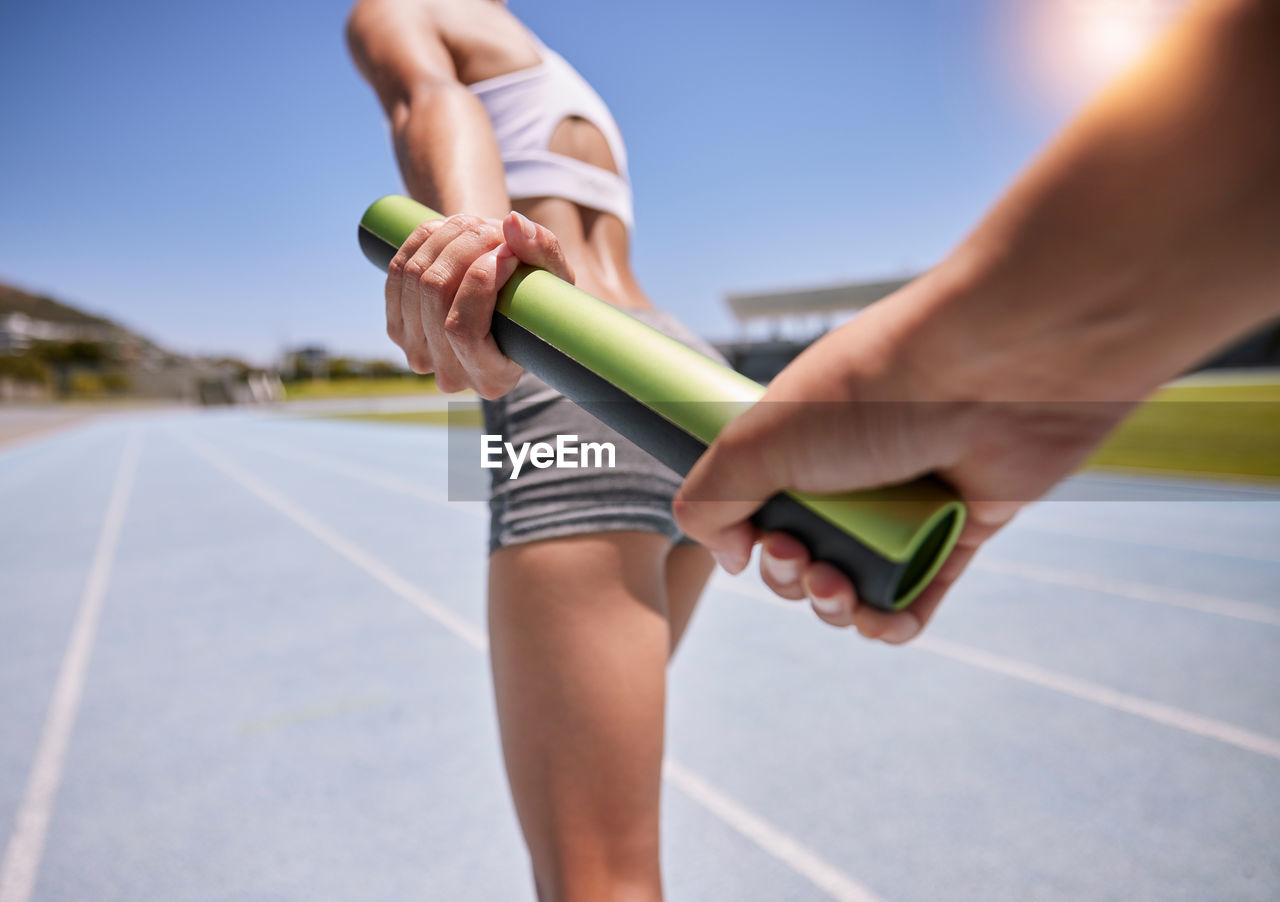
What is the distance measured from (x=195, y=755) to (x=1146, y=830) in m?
3.02

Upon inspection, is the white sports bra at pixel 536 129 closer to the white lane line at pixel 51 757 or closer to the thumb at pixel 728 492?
the thumb at pixel 728 492

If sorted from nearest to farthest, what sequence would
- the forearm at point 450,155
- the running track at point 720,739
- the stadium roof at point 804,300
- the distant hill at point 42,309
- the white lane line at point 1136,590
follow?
the forearm at point 450,155 < the running track at point 720,739 < the white lane line at point 1136,590 < the stadium roof at point 804,300 < the distant hill at point 42,309

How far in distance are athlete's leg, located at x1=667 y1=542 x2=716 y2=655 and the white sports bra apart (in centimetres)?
61

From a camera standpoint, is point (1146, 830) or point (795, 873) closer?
point (795, 873)

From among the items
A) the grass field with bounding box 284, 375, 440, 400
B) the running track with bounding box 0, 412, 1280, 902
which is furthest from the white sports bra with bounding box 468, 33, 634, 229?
the grass field with bounding box 284, 375, 440, 400

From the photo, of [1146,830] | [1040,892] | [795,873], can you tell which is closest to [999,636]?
[1146,830]

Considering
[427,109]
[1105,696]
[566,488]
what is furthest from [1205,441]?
[427,109]

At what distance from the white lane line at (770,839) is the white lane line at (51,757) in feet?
5.92

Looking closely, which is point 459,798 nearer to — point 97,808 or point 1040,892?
point 97,808

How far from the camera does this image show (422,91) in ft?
3.34

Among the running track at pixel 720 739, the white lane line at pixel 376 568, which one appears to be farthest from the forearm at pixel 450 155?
the running track at pixel 720 739

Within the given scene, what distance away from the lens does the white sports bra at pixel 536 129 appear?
1.19 metres

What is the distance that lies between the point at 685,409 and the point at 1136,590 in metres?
4.63

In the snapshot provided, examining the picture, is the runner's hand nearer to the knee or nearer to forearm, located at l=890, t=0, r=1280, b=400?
forearm, located at l=890, t=0, r=1280, b=400
